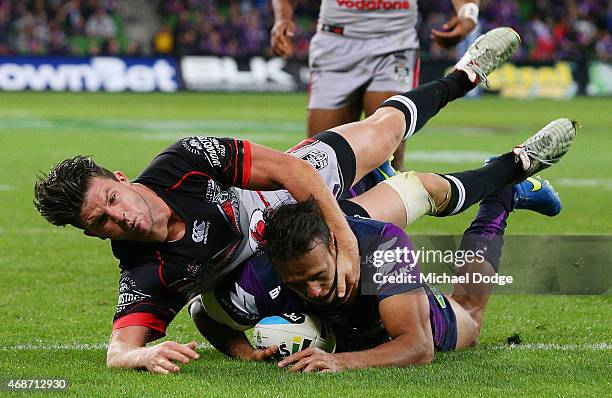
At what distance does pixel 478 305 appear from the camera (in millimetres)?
5645

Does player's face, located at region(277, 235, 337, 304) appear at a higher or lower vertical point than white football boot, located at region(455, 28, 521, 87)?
lower

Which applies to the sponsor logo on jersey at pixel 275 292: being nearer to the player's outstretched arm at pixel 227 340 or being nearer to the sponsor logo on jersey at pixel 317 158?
the player's outstretched arm at pixel 227 340

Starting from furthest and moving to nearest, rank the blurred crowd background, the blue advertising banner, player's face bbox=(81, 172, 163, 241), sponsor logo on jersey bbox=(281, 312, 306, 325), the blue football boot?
the blurred crowd background → the blue advertising banner → the blue football boot → sponsor logo on jersey bbox=(281, 312, 306, 325) → player's face bbox=(81, 172, 163, 241)

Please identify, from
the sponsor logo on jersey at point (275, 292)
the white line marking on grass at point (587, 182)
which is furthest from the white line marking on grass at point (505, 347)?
the white line marking on grass at point (587, 182)

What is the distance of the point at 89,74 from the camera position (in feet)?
84.4

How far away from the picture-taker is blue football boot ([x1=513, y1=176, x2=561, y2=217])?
6574 mm

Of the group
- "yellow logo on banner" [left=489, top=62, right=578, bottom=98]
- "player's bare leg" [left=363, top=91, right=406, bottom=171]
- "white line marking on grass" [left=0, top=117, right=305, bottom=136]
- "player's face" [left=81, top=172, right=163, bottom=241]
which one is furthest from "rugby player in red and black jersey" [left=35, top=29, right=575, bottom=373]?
"yellow logo on banner" [left=489, top=62, right=578, bottom=98]

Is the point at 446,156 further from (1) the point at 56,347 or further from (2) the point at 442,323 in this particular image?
(1) the point at 56,347

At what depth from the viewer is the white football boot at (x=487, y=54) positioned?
6840mm

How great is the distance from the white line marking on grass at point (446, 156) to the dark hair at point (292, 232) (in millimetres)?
8744

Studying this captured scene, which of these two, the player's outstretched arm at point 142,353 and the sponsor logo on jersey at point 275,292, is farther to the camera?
the sponsor logo on jersey at point 275,292

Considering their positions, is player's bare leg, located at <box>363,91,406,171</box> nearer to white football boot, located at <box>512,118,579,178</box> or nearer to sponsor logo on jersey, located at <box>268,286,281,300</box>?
white football boot, located at <box>512,118,579,178</box>

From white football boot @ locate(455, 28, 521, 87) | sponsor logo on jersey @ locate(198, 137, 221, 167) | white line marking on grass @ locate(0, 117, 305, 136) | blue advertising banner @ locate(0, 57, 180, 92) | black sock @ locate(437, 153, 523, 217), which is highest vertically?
sponsor logo on jersey @ locate(198, 137, 221, 167)

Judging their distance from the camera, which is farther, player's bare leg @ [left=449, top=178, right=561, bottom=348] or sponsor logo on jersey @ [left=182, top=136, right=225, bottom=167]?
player's bare leg @ [left=449, top=178, right=561, bottom=348]
